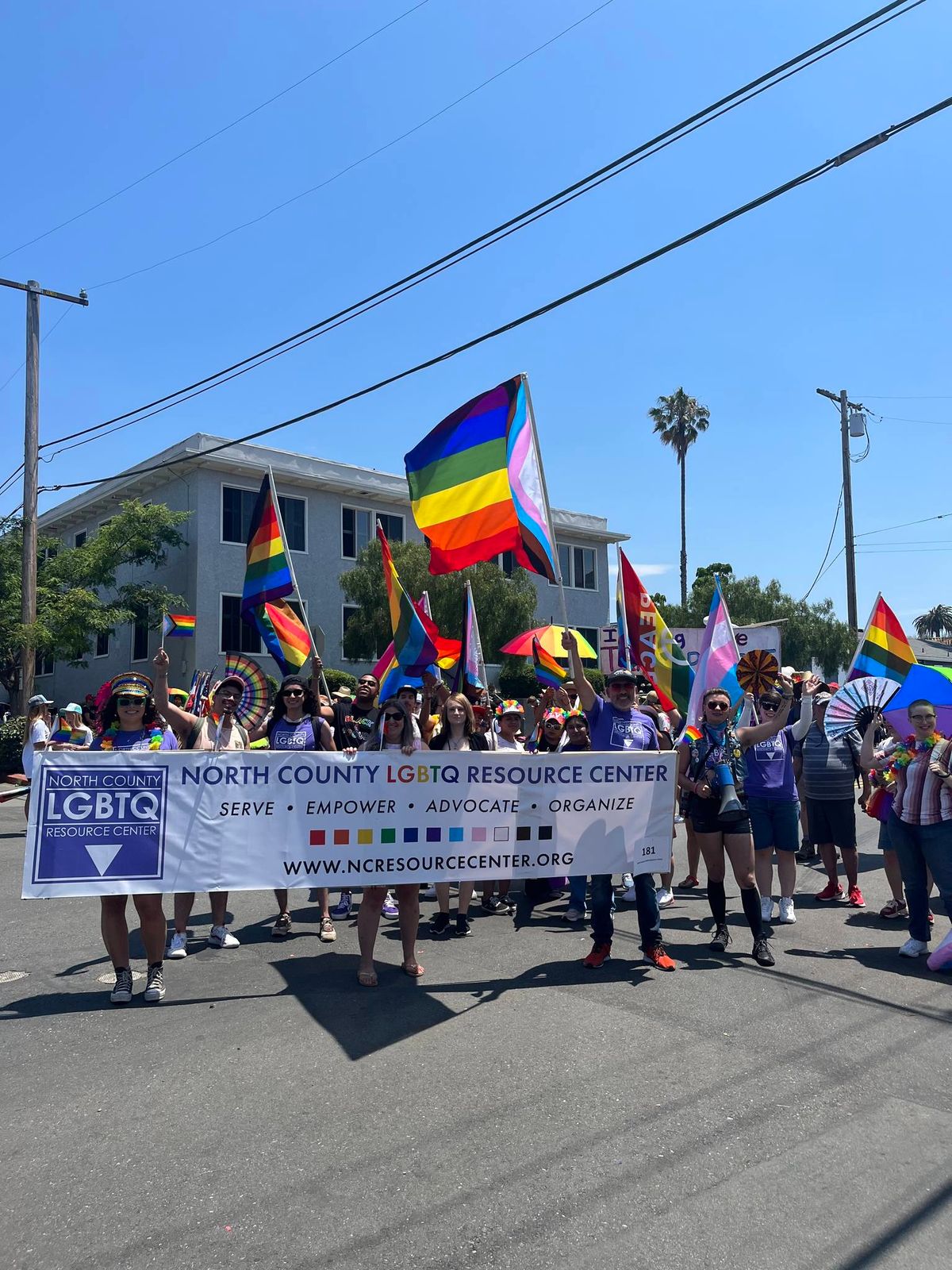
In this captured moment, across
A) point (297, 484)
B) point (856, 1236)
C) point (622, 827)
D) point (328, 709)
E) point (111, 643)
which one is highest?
point (297, 484)

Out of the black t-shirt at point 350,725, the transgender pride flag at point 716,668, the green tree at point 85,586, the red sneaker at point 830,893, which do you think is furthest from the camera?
the green tree at point 85,586

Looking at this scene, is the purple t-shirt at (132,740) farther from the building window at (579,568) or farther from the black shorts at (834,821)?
the building window at (579,568)

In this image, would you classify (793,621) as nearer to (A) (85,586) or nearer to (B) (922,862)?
(A) (85,586)

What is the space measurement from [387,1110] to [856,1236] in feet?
6.26

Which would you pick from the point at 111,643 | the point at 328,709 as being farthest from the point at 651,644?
the point at 111,643

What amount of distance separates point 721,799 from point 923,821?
4.57 feet

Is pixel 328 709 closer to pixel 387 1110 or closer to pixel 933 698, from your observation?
pixel 387 1110

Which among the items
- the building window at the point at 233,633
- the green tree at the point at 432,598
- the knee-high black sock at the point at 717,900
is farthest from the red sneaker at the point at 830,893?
the building window at the point at 233,633

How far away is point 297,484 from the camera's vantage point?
30.4m

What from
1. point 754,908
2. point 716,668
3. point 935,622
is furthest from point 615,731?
point 935,622

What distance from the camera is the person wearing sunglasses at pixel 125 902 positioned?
558 centimetres

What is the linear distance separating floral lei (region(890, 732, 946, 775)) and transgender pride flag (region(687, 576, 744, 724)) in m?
1.17

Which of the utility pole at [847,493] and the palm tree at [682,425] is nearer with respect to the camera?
the utility pole at [847,493]

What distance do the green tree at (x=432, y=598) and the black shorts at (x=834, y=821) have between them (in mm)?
19316
